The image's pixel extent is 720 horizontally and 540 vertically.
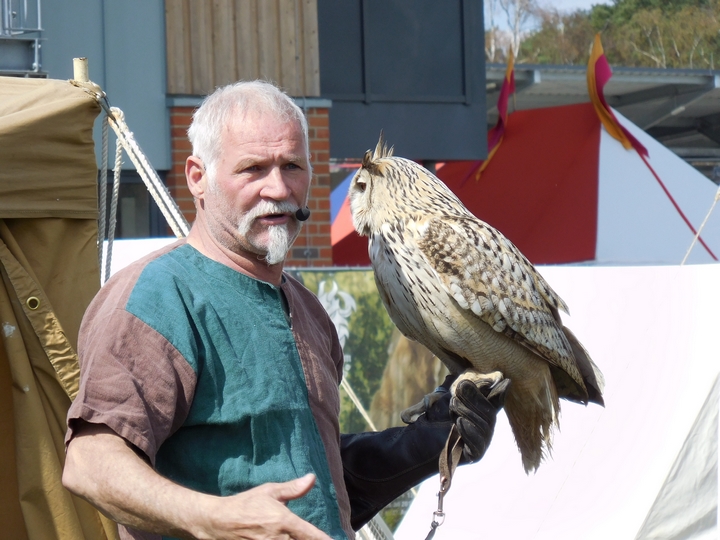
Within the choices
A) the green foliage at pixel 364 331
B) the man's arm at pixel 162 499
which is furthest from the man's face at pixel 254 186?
the green foliage at pixel 364 331

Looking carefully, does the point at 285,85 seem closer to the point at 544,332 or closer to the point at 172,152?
the point at 172,152

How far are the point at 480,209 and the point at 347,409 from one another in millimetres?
4556

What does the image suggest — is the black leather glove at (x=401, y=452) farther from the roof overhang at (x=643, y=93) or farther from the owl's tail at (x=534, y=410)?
the roof overhang at (x=643, y=93)

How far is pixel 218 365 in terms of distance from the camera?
168 centimetres

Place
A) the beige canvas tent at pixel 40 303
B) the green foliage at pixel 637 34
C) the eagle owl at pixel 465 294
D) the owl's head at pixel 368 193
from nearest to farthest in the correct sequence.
Answer: 1. the beige canvas tent at pixel 40 303
2. the eagle owl at pixel 465 294
3. the owl's head at pixel 368 193
4. the green foliage at pixel 637 34

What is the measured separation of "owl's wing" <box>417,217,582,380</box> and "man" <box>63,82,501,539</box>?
27.0 inches

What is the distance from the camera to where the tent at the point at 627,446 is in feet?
11.9

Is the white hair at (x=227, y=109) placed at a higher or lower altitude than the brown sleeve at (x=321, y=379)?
higher

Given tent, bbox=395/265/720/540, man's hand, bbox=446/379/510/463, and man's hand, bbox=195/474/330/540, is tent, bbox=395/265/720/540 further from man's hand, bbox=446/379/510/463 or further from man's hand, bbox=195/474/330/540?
man's hand, bbox=195/474/330/540

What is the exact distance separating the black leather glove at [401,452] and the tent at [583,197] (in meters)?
5.60

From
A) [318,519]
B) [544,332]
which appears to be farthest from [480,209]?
[318,519]

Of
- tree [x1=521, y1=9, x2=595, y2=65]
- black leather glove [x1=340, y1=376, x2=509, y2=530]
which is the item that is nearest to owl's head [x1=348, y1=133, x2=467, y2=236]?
black leather glove [x1=340, y1=376, x2=509, y2=530]

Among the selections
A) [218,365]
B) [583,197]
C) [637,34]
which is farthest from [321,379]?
[637,34]

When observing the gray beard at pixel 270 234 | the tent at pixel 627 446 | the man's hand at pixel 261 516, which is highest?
the gray beard at pixel 270 234
